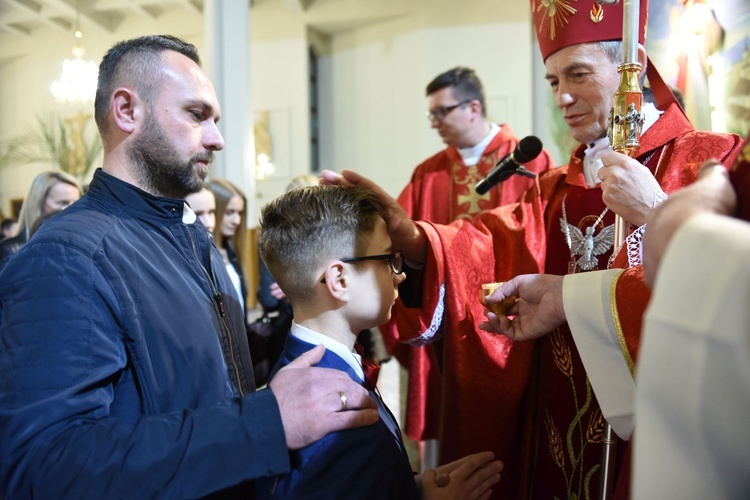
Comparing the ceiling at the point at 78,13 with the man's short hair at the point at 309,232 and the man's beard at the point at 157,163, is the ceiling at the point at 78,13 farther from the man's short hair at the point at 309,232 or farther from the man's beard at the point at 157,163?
the man's short hair at the point at 309,232

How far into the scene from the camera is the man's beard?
59.0 inches

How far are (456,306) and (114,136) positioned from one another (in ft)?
3.58

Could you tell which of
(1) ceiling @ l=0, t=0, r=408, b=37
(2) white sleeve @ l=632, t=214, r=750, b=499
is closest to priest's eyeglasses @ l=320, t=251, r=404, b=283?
(2) white sleeve @ l=632, t=214, r=750, b=499

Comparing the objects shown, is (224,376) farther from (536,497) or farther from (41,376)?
(536,497)

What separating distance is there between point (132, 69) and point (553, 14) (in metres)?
1.36

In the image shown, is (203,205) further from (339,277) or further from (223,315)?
(339,277)

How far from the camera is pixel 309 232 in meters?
1.46

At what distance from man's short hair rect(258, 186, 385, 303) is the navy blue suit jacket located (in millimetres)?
388

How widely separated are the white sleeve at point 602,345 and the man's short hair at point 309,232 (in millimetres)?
533

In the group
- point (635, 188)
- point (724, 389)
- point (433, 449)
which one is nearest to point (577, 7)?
point (635, 188)

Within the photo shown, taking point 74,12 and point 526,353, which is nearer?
point 526,353

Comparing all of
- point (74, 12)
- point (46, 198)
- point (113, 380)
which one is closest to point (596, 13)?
point (113, 380)

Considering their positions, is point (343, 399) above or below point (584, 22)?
below

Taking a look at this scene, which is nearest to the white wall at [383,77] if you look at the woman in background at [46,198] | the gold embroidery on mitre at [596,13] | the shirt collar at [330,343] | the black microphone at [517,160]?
the woman in background at [46,198]
